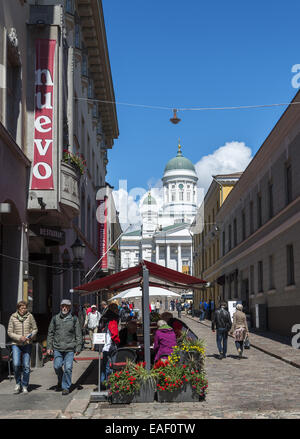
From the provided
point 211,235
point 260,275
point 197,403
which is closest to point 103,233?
point 260,275

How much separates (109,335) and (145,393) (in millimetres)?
1837

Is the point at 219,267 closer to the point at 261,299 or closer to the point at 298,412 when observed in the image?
the point at 261,299

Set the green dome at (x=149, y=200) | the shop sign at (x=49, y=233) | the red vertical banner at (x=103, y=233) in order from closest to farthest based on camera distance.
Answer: the shop sign at (x=49, y=233)
the red vertical banner at (x=103, y=233)
the green dome at (x=149, y=200)

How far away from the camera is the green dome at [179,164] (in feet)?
550

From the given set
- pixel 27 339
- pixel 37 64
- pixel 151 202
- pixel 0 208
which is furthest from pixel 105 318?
pixel 151 202

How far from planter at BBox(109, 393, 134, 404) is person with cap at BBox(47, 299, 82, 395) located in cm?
144

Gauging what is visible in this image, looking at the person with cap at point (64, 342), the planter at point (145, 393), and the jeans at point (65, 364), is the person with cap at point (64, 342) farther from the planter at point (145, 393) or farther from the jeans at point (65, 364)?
the planter at point (145, 393)

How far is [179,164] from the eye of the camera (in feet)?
550

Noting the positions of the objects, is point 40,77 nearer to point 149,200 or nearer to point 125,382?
point 125,382

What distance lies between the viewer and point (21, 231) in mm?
15086

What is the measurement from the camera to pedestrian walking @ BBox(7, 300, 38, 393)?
1125 centimetres

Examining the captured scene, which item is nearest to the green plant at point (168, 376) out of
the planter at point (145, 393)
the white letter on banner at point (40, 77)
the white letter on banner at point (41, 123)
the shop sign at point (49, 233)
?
the planter at point (145, 393)

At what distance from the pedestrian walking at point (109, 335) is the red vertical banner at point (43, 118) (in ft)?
15.9

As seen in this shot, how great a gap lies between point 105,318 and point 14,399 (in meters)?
2.33
